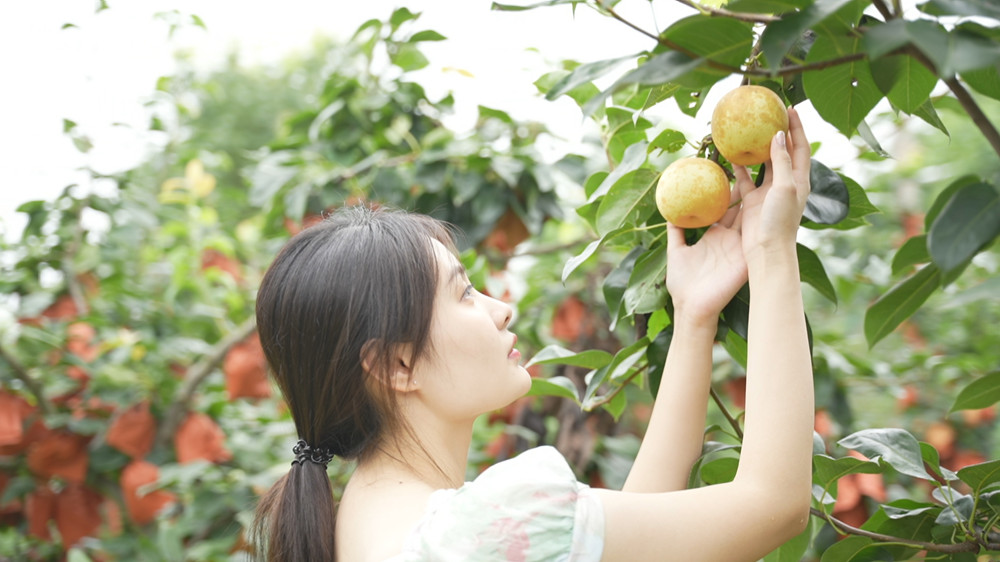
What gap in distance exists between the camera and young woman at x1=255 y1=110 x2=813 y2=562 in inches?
27.0

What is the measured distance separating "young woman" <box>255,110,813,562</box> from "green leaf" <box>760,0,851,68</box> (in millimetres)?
170

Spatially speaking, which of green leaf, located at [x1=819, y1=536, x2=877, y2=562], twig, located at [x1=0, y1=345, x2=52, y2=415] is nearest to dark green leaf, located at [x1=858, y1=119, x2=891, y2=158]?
green leaf, located at [x1=819, y1=536, x2=877, y2=562]

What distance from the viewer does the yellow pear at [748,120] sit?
677 mm

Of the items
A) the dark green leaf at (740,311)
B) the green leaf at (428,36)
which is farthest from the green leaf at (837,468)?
the green leaf at (428,36)

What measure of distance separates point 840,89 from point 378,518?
509mm

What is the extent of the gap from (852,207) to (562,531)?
36 cm

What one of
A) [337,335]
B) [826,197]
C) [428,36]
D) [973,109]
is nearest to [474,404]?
[337,335]

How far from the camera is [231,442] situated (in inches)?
82.7

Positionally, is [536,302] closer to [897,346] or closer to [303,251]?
[303,251]

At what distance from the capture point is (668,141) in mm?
809

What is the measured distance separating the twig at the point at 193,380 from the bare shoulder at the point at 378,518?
3.84 feet

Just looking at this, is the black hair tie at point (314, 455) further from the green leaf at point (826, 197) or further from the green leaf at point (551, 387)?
the green leaf at point (826, 197)

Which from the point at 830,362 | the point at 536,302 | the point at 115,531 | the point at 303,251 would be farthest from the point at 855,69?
the point at 115,531

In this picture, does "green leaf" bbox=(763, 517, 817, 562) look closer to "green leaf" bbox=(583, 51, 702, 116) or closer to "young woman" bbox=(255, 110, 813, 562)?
"young woman" bbox=(255, 110, 813, 562)
